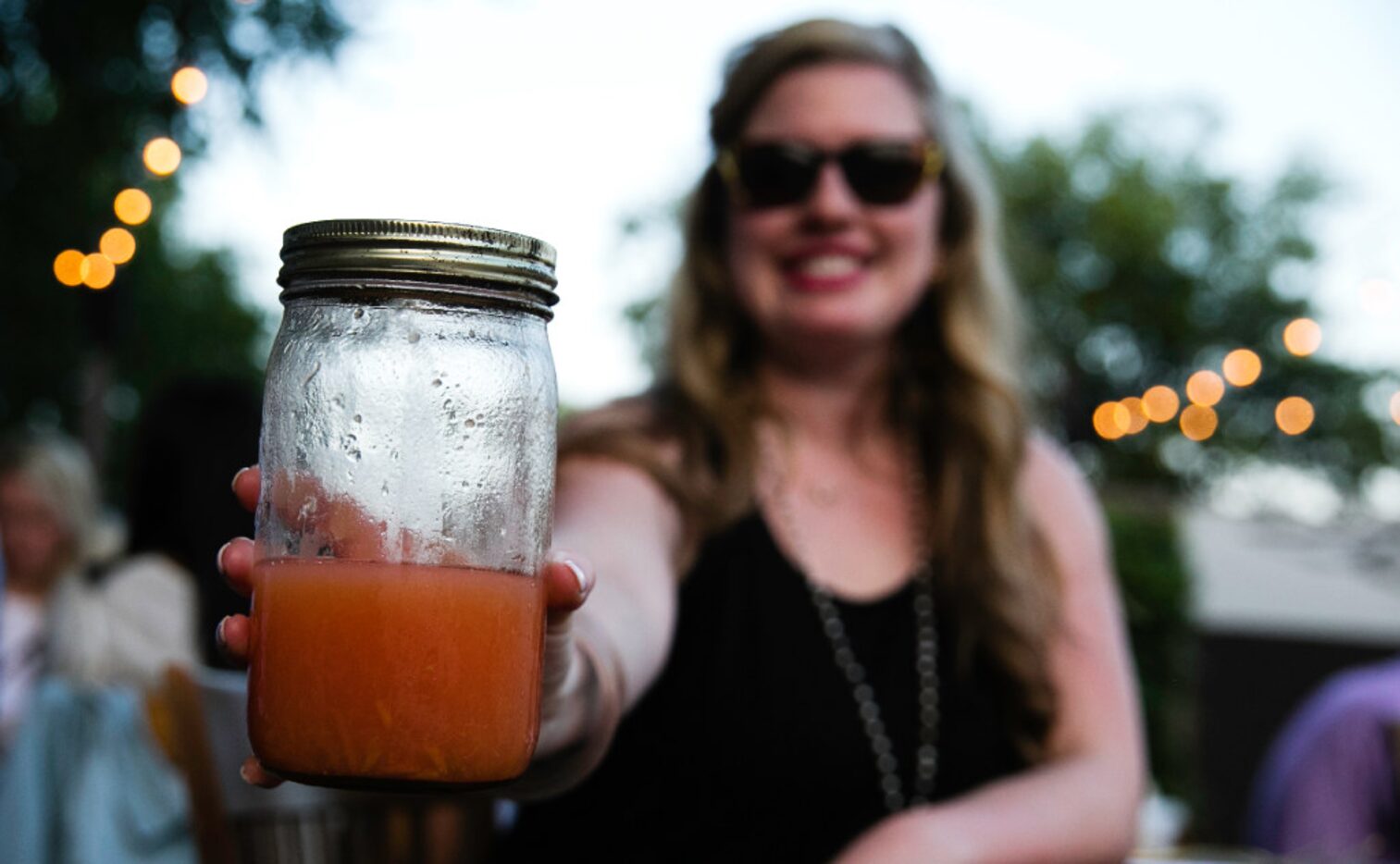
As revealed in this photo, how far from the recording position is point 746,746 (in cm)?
212

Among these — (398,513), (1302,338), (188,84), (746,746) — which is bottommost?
(746,746)

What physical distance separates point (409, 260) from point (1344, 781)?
3832 millimetres

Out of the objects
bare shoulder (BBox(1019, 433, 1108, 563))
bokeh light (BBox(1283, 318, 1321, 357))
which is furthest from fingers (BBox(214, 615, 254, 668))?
bokeh light (BBox(1283, 318, 1321, 357))

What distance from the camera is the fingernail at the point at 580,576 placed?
A: 106 cm

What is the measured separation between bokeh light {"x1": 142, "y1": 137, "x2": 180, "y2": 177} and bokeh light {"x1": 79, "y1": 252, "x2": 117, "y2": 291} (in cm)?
136

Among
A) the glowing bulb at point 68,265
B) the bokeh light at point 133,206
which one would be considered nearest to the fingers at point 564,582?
the bokeh light at point 133,206

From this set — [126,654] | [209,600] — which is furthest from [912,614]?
[126,654]

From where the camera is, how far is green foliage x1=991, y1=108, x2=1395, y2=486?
89.5 ft

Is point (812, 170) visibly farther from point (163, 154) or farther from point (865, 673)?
point (163, 154)

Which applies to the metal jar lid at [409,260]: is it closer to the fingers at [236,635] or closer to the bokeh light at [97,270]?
the fingers at [236,635]

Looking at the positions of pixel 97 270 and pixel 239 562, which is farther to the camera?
pixel 97 270

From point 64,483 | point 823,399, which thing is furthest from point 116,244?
point 823,399

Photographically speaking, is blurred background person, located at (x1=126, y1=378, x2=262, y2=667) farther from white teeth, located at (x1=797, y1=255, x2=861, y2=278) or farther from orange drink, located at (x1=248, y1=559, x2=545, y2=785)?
orange drink, located at (x1=248, y1=559, x2=545, y2=785)

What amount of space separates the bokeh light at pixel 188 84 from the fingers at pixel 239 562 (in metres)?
3.89
